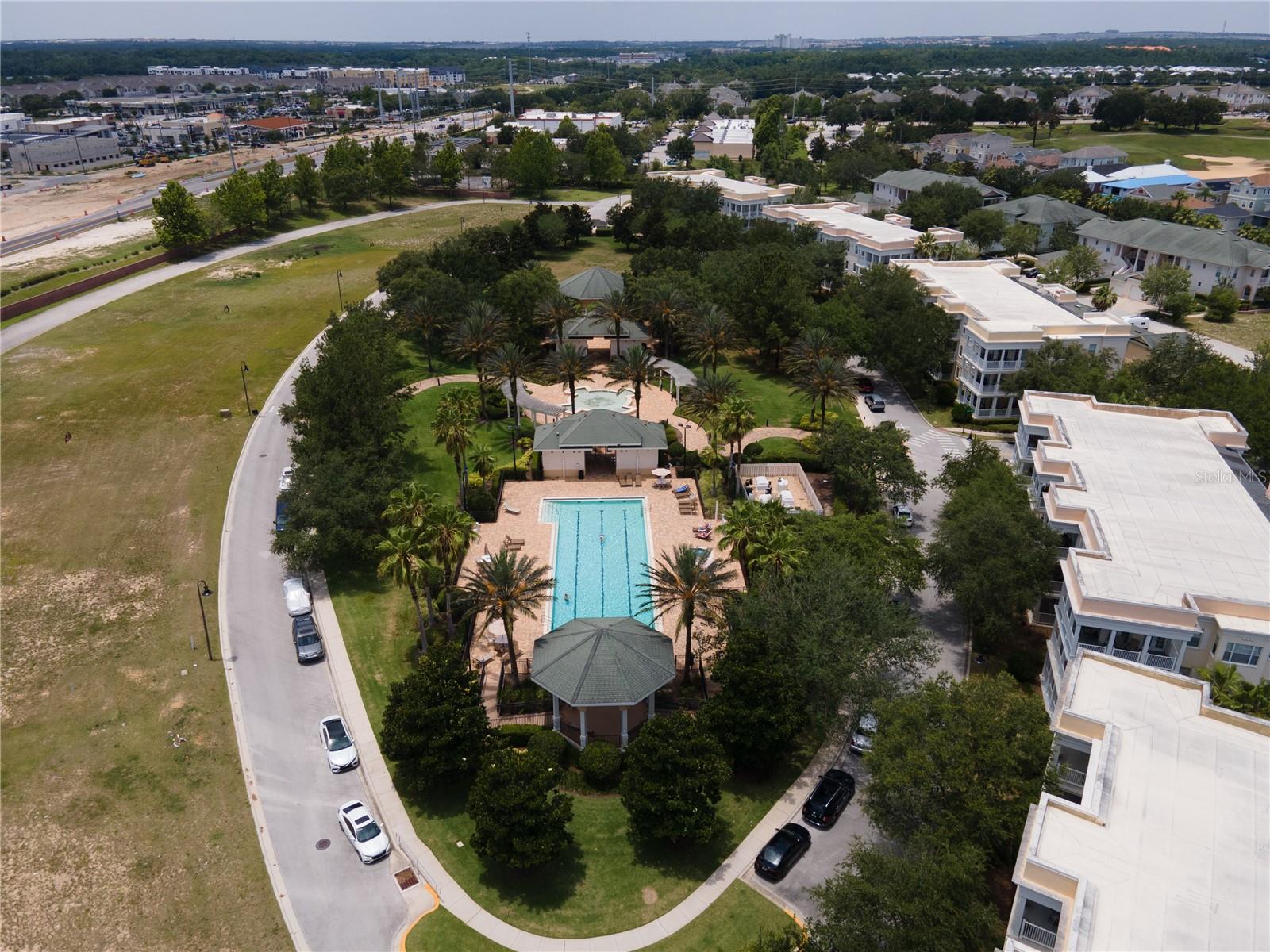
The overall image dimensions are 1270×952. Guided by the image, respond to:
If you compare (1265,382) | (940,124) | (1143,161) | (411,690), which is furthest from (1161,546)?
(940,124)

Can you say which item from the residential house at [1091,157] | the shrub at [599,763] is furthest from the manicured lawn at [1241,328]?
the shrub at [599,763]

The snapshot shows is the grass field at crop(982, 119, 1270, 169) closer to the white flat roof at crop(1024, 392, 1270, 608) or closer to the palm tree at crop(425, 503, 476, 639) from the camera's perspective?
the white flat roof at crop(1024, 392, 1270, 608)

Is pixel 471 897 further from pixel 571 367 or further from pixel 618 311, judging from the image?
pixel 618 311

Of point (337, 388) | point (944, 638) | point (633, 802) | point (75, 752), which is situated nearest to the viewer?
point (633, 802)

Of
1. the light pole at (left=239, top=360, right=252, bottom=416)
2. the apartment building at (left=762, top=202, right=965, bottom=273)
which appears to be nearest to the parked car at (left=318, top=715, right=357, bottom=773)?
the light pole at (left=239, top=360, right=252, bottom=416)

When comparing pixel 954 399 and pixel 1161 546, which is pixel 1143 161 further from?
pixel 1161 546
